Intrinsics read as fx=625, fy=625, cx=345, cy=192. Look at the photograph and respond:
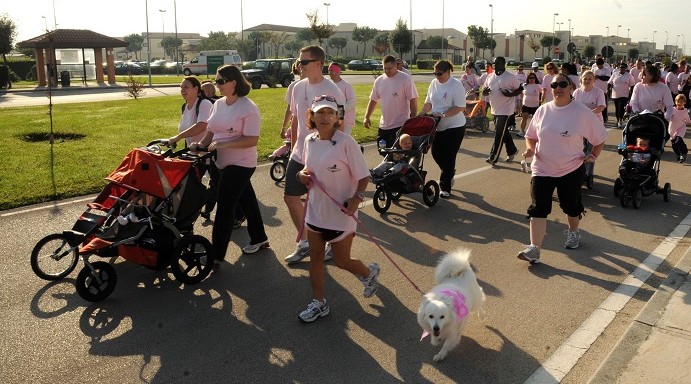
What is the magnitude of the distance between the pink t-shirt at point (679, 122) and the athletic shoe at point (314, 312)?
33.9 feet

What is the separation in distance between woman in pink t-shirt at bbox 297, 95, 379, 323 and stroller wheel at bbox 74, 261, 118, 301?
190 centimetres

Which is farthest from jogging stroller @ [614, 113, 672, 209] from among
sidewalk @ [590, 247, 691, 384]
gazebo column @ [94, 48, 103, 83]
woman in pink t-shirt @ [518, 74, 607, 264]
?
gazebo column @ [94, 48, 103, 83]

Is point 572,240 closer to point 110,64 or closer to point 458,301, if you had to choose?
point 458,301

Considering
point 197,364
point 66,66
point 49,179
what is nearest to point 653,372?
point 197,364

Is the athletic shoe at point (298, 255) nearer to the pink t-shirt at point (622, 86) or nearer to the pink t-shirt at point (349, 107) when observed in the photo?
the pink t-shirt at point (349, 107)

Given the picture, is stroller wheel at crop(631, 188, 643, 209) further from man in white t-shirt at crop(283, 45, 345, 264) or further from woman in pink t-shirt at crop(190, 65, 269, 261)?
woman in pink t-shirt at crop(190, 65, 269, 261)

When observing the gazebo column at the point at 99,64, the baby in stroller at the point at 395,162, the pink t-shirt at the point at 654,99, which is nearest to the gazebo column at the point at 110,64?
the gazebo column at the point at 99,64

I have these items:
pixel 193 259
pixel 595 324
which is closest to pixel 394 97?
pixel 193 259

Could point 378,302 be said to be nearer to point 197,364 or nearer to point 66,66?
point 197,364

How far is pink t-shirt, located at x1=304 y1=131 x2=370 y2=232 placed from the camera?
15.6 ft

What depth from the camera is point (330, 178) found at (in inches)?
189

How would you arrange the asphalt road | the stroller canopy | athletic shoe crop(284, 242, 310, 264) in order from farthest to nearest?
1. athletic shoe crop(284, 242, 310, 264)
2. the stroller canopy
3. the asphalt road

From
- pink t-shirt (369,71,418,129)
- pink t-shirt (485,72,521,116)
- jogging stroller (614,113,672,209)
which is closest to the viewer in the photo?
jogging stroller (614,113,672,209)

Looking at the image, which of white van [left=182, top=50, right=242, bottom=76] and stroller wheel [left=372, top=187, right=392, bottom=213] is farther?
white van [left=182, top=50, right=242, bottom=76]
